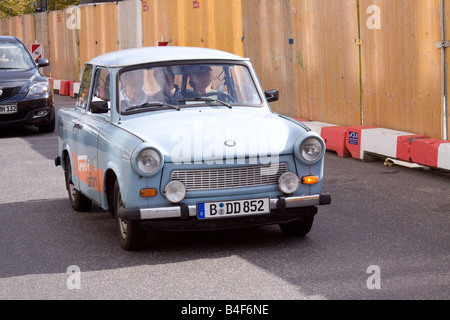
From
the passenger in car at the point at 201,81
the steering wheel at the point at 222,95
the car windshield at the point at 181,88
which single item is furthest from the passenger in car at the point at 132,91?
the steering wheel at the point at 222,95

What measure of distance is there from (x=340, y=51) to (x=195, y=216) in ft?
25.2

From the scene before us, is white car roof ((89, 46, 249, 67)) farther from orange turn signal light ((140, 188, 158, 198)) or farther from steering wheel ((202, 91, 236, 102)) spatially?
orange turn signal light ((140, 188, 158, 198))

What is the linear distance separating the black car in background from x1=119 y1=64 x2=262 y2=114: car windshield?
8925 mm

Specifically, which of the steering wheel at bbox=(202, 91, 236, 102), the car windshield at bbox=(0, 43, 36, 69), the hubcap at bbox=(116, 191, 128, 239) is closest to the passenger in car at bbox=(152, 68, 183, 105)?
the steering wheel at bbox=(202, 91, 236, 102)

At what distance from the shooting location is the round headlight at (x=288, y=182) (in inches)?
283

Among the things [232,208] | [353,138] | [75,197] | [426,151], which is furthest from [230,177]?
[353,138]

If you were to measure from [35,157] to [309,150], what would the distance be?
7.20 m

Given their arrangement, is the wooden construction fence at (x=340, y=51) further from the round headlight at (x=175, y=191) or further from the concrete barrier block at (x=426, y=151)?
the round headlight at (x=175, y=191)

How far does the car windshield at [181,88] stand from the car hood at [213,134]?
0.80 feet

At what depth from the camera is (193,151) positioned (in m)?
6.99

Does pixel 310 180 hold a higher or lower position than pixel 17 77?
lower

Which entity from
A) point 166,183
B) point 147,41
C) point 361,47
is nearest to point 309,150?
point 166,183

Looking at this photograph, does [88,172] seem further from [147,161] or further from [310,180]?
[310,180]

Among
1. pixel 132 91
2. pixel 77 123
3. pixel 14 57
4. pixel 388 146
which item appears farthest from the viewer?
pixel 14 57
